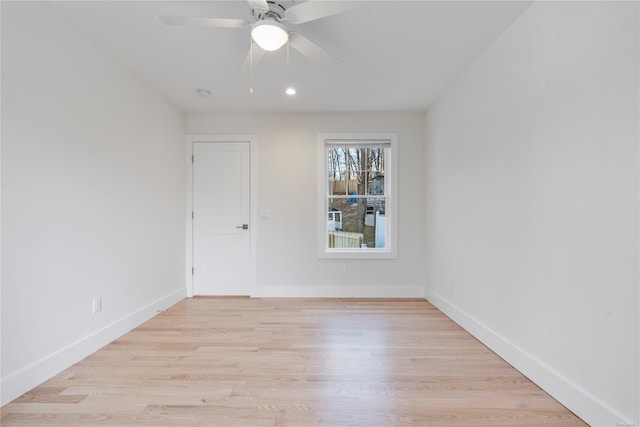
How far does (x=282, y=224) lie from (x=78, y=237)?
2103mm

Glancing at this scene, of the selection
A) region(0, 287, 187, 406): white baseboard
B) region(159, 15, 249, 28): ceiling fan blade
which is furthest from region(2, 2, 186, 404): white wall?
region(159, 15, 249, 28): ceiling fan blade

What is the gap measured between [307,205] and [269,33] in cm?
234

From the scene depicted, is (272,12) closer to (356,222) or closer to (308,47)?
(308,47)

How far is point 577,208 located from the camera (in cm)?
152

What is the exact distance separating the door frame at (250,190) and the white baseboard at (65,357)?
0.91 m

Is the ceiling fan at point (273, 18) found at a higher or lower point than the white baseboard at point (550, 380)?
higher

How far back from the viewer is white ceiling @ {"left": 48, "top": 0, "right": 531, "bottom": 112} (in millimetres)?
1867

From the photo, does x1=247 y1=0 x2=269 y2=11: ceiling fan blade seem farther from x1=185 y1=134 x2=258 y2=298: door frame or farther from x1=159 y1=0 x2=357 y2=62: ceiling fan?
x1=185 y1=134 x2=258 y2=298: door frame

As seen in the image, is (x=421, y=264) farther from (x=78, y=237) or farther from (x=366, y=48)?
(x=78, y=237)

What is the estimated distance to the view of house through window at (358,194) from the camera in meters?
3.84

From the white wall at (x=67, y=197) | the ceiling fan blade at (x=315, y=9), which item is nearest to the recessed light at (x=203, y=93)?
the white wall at (x=67, y=197)

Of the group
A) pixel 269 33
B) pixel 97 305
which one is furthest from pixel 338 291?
pixel 269 33

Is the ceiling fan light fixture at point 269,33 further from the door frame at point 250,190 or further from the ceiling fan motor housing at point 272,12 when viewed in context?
the door frame at point 250,190

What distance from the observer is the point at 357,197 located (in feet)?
12.6
